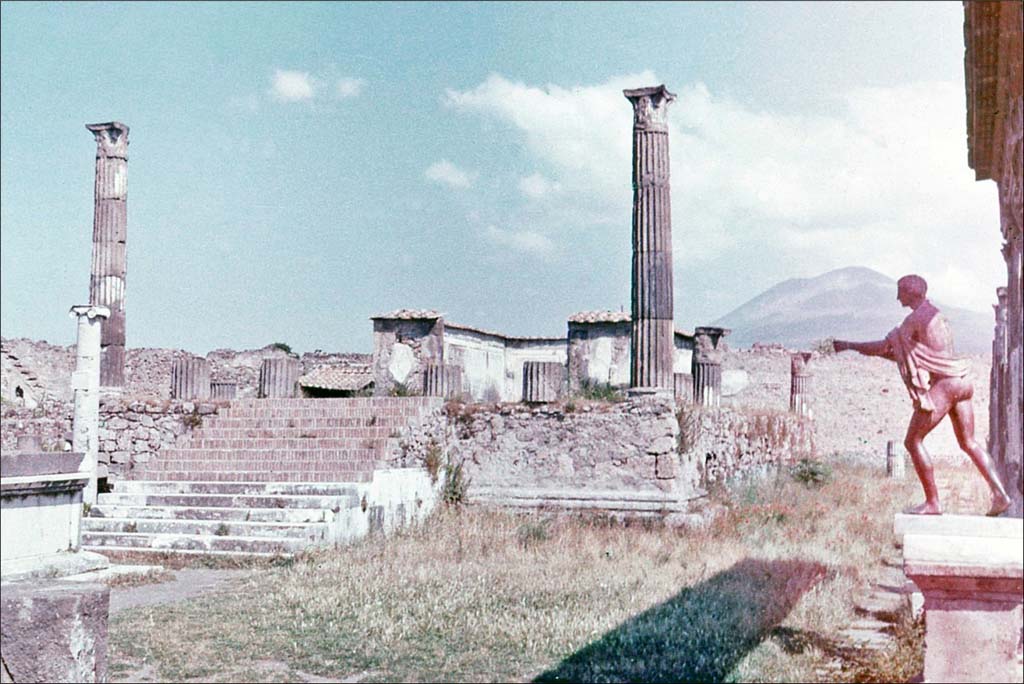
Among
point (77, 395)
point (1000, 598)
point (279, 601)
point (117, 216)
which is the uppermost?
point (117, 216)

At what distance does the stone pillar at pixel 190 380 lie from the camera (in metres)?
15.5

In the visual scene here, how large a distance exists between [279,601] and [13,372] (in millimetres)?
19268

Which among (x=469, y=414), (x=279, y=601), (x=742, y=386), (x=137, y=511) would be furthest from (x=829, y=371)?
(x=279, y=601)

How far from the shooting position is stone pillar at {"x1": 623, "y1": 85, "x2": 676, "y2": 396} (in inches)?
549

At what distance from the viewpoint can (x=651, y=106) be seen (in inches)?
558

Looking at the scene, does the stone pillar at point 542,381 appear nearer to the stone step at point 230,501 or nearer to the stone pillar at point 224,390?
the stone step at point 230,501

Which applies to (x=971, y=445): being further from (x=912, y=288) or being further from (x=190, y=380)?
(x=190, y=380)

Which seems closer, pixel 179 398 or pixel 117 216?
pixel 179 398

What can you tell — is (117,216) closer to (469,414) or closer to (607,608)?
(469,414)

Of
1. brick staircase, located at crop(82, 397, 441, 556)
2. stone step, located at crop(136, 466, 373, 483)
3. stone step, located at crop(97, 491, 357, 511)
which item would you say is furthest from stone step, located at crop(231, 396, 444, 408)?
stone step, located at crop(97, 491, 357, 511)

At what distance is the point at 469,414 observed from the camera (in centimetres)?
1363

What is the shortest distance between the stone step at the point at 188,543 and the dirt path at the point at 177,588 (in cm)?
54

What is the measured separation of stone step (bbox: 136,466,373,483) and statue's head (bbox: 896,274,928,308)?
8.60 meters

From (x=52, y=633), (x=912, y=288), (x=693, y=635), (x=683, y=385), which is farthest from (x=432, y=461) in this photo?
(x=912, y=288)
